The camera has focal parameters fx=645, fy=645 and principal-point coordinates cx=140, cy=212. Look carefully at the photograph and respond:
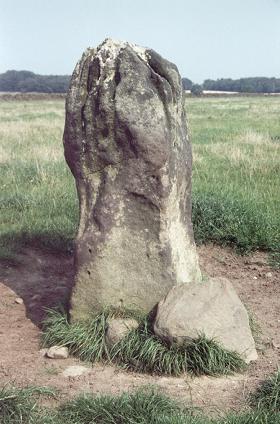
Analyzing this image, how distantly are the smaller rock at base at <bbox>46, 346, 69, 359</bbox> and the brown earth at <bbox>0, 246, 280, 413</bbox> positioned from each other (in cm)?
4

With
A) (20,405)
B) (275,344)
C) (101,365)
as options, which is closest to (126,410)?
(20,405)

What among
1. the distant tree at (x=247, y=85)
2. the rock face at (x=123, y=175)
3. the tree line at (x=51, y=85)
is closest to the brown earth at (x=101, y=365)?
the rock face at (x=123, y=175)

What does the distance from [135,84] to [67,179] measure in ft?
17.7

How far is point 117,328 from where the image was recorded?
4711 millimetres

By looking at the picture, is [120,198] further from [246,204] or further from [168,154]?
[246,204]

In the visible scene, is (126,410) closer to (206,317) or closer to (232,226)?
(206,317)

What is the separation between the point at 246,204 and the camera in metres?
7.70

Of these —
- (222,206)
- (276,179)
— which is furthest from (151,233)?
(276,179)

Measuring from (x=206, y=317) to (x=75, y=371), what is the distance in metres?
0.99

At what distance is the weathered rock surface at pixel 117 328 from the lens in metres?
4.66

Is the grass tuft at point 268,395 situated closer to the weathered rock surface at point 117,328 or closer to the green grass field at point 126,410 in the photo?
the green grass field at point 126,410

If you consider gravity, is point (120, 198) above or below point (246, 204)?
above

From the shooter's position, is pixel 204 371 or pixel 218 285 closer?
pixel 204 371

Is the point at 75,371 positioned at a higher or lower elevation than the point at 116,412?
lower
